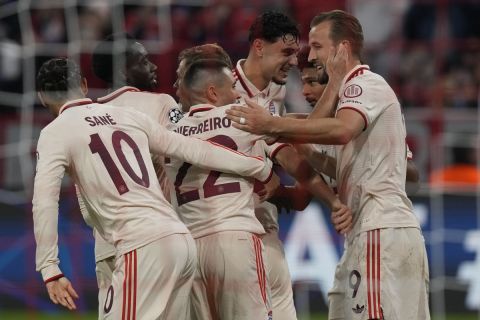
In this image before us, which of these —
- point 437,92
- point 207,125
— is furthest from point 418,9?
point 207,125

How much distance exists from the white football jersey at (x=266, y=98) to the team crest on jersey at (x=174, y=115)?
371 mm

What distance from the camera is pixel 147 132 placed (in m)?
5.12

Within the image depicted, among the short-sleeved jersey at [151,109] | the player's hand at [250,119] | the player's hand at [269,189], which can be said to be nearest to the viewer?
the player's hand at [250,119]

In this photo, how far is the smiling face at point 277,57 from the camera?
6.21m

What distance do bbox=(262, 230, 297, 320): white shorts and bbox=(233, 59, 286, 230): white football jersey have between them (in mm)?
84

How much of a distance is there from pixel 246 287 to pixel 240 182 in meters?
0.51

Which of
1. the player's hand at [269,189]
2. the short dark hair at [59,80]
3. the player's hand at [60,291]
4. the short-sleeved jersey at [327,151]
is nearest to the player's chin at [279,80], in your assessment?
the short-sleeved jersey at [327,151]

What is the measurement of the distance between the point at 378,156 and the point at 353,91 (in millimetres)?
335

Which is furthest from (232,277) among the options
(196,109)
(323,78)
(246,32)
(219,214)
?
(246,32)

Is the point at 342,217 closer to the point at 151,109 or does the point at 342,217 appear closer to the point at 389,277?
the point at 389,277

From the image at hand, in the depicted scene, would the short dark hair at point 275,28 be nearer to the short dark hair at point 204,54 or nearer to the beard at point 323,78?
the beard at point 323,78

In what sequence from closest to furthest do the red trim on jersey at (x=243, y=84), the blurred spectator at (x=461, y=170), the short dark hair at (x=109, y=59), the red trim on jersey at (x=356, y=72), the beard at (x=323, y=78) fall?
the red trim on jersey at (x=356, y=72), the beard at (x=323, y=78), the red trim on jersey at (x=243, y=84), the short dark hair at (x=109, y=59), the blurred spectator at (x=461, y=170)

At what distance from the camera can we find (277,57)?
621 centimetres

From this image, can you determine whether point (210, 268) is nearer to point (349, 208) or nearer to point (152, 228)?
point (152, 228)
